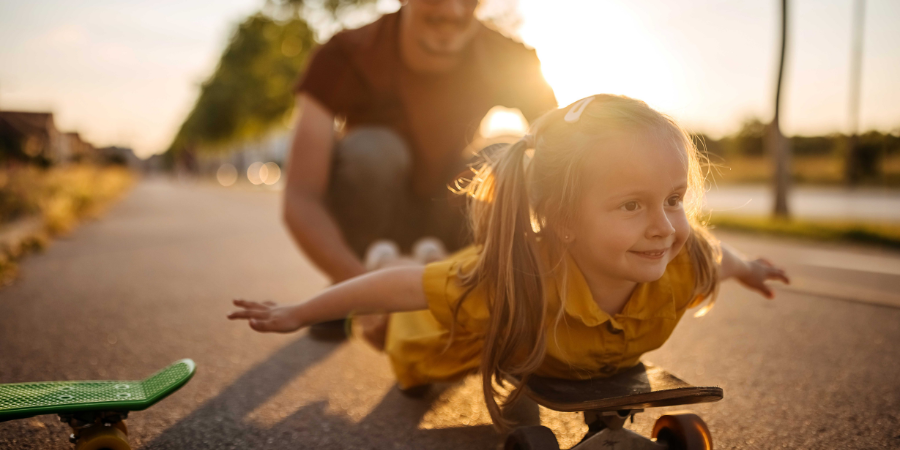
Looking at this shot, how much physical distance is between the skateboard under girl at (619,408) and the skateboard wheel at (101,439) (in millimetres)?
825

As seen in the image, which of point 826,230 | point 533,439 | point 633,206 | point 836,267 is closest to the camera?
point 533,439

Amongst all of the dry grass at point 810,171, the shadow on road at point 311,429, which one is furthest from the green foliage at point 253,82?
the dry grass at point 810,171

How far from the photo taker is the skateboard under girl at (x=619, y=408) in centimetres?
125

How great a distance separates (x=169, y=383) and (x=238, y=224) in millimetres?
7091

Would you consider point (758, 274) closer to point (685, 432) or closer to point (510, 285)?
point (685, 432)

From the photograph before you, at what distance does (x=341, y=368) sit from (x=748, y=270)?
1.31 meters

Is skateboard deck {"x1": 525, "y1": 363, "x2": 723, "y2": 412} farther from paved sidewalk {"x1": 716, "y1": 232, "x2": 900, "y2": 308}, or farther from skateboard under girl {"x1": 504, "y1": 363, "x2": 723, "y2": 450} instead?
paved sidewalk {"x1": 716, "y1": 232, "x2": 900, "y2": 308}

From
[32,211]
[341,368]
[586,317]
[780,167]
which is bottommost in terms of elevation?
[780,167]

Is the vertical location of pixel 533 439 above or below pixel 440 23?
below

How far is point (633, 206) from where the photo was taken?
4.41 feet

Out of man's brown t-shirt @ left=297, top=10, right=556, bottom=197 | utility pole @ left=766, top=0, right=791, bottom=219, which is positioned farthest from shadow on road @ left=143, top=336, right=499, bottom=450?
utility pole @ left=766, top=0, right=791, bottom=219

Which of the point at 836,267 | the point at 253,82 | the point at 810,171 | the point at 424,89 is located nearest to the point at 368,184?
the point at 424,89

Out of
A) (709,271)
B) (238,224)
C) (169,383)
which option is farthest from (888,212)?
(169,383)

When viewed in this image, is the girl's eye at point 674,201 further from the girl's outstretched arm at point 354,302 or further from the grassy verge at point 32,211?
the grassy verge at point 32,211
